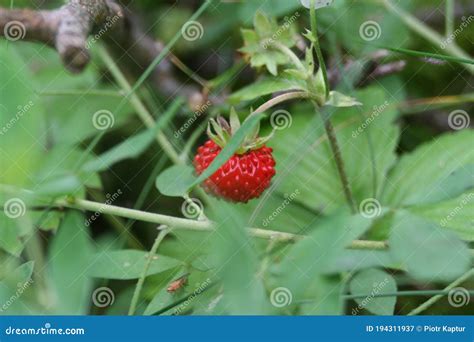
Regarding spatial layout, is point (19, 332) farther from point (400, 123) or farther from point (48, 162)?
point (400, 123)

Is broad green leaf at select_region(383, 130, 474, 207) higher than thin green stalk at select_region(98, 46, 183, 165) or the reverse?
higher

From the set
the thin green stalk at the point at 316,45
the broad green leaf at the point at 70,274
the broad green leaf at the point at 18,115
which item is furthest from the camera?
the broad green leaf at the point at 18,115

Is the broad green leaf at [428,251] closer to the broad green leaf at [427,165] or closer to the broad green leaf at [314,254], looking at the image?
the broad green leaf at [314,254]

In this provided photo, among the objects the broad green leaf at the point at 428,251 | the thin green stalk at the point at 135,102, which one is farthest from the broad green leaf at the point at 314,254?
the thin green stalk at the point at 135,102

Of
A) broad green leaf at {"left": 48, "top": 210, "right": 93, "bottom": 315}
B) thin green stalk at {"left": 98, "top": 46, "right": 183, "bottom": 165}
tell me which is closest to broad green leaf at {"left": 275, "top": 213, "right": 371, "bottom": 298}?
broad green leaf at {"left": 48, "top": 210, "right": 93, "bottom": 315}

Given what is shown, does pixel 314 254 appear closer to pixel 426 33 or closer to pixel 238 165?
pixel 238 165

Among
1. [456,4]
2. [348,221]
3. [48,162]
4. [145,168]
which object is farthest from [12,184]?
[456,4]

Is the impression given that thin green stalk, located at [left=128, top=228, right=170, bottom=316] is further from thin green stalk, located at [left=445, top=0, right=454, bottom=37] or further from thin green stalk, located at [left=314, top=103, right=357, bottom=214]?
thin green stalk, located at [left=445, top=0, right=454, bottom=37]
